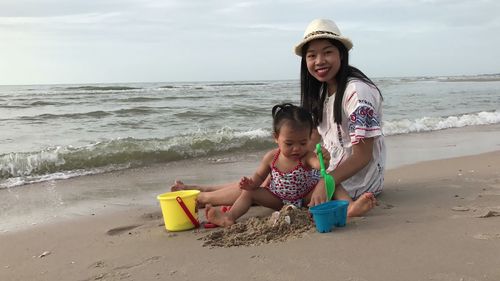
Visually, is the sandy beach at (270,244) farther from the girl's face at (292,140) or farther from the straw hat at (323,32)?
the straw hat at (323,32)

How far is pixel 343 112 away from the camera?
3.15m

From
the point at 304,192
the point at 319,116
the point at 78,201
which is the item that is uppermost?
the point at 319,116

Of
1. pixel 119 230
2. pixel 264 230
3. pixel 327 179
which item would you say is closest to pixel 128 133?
pixel 119 230

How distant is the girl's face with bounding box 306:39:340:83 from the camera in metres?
3.11

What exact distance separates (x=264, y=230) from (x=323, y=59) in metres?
1.18

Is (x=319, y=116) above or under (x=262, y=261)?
above

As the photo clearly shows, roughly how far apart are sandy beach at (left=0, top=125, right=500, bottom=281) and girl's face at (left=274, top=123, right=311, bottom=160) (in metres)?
0.54

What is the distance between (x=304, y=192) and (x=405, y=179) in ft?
5.30

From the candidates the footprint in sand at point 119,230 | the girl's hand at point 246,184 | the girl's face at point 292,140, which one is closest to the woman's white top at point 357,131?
the girl's face at point 292,140

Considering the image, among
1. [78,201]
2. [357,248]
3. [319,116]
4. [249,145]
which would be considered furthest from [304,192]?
[249,145]

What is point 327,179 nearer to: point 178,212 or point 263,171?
point 263,171

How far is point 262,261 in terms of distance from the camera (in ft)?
7.25

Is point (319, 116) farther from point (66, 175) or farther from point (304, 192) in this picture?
point (66, 175)

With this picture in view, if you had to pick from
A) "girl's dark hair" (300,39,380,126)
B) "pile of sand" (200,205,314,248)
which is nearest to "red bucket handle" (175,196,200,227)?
"pile of sand" (200,205,314,248)
